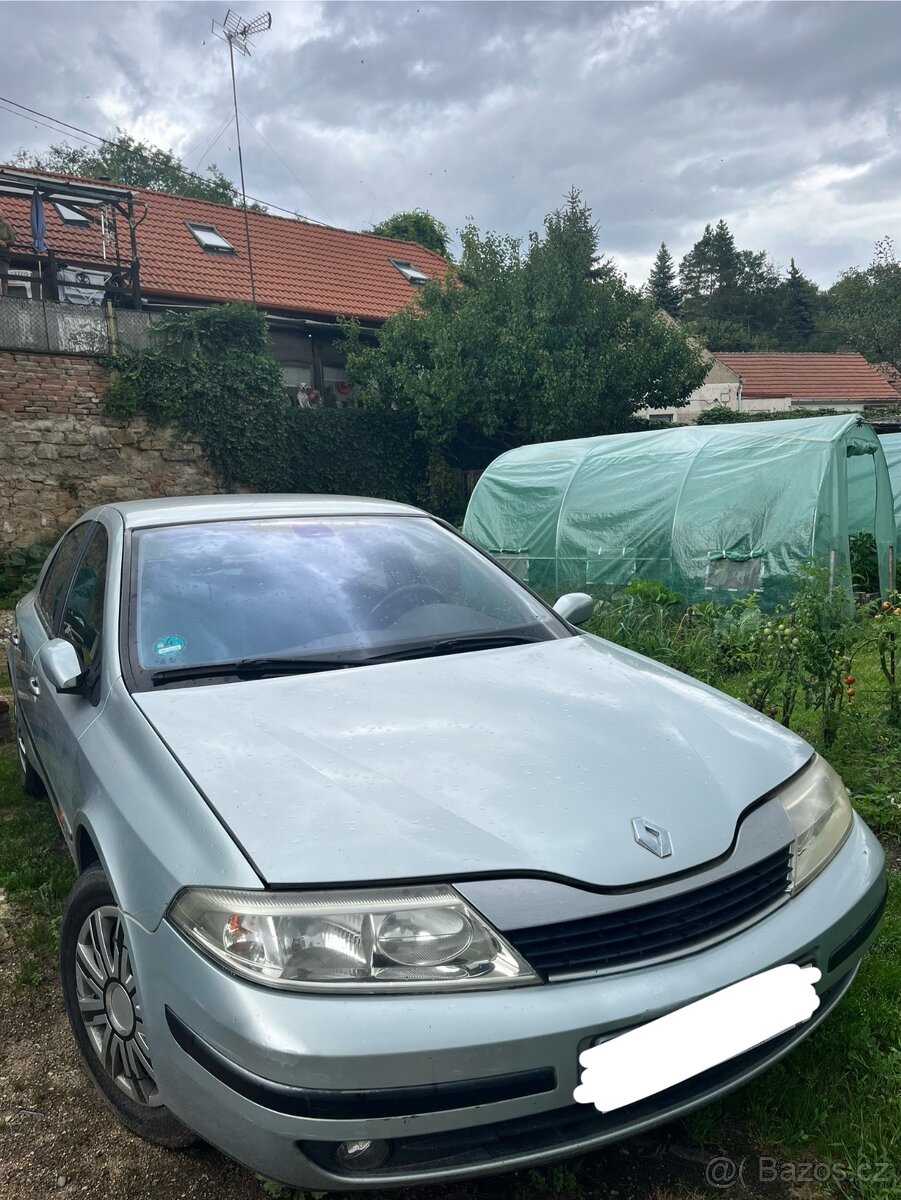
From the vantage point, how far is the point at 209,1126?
5.13ft

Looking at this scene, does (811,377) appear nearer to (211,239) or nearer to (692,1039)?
(211,239)

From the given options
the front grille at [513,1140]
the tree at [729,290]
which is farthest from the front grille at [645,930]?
the tree at [729,290]

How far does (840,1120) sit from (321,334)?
739 inches

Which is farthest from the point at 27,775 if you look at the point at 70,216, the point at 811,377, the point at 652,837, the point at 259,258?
the point at 811,377

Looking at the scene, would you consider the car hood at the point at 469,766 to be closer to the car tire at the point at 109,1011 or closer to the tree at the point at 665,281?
the car tire at the point at 109,1011

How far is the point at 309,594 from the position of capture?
2689mm

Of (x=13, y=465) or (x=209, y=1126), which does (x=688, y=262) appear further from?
(x=209, y=1126)

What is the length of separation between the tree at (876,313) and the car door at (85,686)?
3254 cm

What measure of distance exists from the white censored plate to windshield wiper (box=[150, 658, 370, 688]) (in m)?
1.24

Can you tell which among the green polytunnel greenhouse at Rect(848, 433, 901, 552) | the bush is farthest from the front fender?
the green polytunnel greenhouse at Rect(848, 433, 901, 552)

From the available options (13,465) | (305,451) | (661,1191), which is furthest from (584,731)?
(305,451)

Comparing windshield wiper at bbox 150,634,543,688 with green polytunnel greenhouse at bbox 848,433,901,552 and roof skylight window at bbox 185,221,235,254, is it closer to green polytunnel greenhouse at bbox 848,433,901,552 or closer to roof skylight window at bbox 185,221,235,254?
green polytunnel greenhouse at bbox 848,433,901,552

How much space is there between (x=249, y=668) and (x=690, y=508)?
290 inches

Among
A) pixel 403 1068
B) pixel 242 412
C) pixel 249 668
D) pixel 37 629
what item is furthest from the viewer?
pixel 242 412
